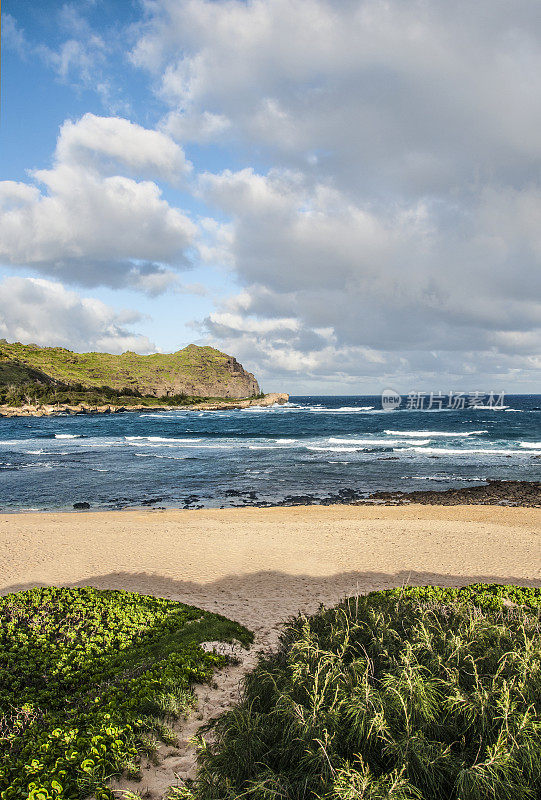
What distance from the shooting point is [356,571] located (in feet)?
45.6

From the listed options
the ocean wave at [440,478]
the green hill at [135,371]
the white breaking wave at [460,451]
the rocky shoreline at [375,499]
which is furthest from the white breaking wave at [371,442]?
the green hill at [135,371]

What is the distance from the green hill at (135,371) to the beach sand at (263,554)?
360 ft

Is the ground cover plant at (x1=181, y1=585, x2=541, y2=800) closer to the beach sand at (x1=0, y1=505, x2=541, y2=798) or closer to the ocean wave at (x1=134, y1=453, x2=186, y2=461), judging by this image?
the beach sand at (x1=0, y1=505, x2=541, y2=798)

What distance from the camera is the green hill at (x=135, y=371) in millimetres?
127938

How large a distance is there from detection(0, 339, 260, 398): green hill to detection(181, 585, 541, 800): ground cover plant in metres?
125

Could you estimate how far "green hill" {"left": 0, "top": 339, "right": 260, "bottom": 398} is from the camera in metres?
128

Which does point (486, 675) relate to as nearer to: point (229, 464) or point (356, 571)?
point (356, 571)

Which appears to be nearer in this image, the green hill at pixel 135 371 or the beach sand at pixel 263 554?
the beach sand at pixel 263 554

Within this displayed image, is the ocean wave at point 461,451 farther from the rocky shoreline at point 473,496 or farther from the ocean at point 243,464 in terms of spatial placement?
the rocky shoreline at point 473,496

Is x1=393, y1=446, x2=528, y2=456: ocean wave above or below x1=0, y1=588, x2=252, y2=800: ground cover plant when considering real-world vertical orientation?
below

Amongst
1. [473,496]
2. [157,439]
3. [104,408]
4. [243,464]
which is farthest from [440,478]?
[104,408]

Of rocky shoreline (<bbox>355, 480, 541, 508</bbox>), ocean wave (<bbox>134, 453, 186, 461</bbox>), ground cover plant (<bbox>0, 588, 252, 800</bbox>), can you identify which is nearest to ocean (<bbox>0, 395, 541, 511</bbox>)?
ocean wave (<bbox>134, 453, 186, 461</bbox>)

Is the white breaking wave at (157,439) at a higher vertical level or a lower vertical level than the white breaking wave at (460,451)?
lower

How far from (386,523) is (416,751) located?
16.8 meters
